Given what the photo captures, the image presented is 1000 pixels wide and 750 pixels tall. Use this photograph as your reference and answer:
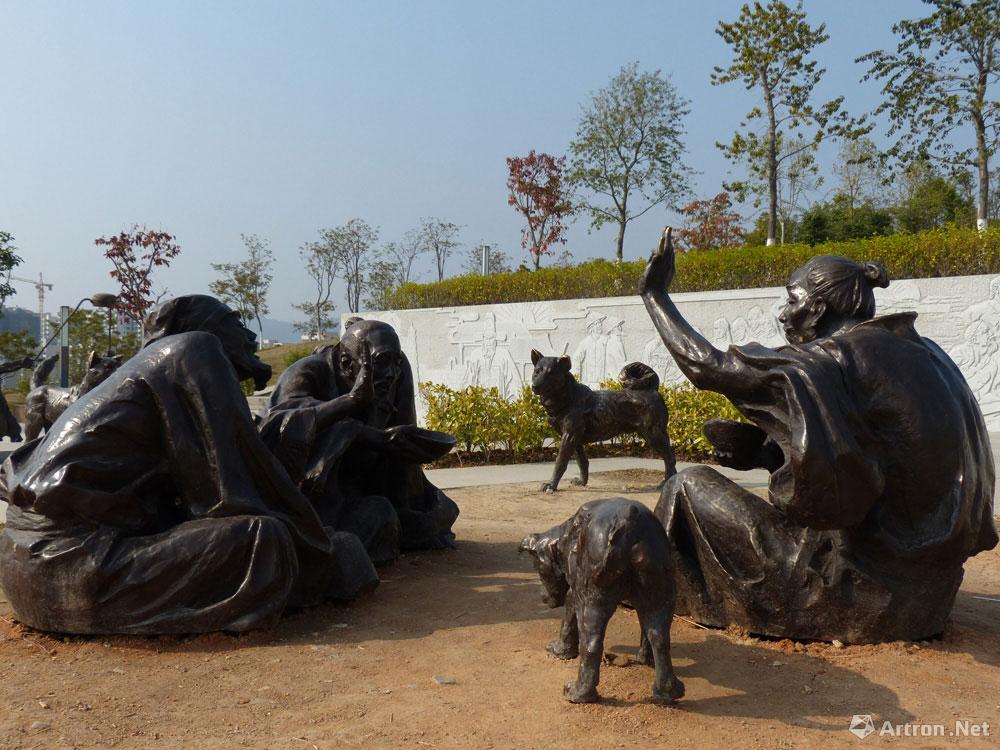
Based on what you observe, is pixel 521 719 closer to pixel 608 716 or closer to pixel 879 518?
Result: pixel 608 716

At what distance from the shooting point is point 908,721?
3113mm

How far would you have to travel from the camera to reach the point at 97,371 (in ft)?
21.3

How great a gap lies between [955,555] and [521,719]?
2048 millimetres

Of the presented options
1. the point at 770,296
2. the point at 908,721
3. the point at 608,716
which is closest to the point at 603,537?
the point at 608,716

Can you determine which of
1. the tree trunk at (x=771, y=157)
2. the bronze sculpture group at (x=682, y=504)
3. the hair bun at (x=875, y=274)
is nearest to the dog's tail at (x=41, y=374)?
the bronze sculpture group at (x=682, y=504)

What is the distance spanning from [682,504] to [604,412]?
16.0 ft

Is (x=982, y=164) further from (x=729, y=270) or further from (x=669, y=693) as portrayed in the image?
(x=669, y=693)

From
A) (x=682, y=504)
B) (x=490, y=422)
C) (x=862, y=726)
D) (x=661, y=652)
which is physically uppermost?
(x=682, y=504)

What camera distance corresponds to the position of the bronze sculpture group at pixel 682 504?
11.6 ft

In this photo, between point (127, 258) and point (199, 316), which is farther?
point (127, 258)

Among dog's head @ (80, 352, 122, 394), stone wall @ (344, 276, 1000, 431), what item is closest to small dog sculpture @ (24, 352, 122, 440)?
dog's head @ (80, 352, 122, 394)

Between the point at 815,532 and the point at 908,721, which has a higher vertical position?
the point at 815,532

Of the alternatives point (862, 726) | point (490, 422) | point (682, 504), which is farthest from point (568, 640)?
point (490, 422)

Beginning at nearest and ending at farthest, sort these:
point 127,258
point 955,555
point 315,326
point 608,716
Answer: point 608,716
point 955,555
point 127,258
point 315,326
